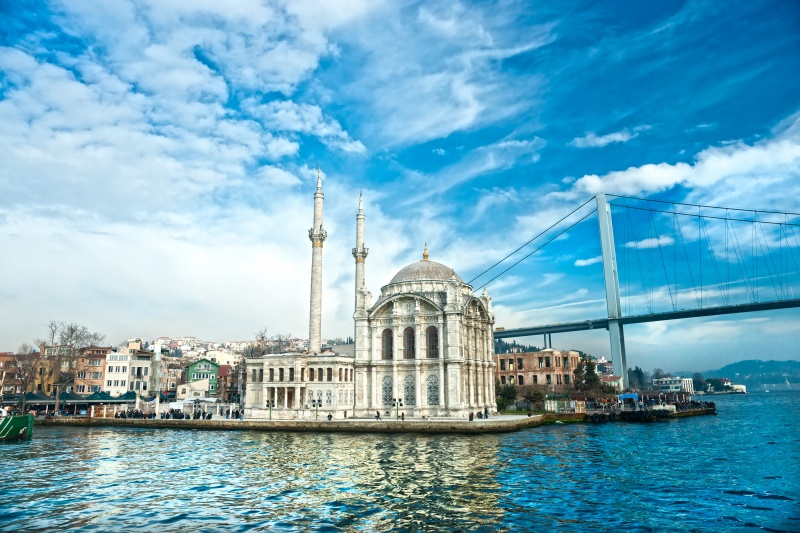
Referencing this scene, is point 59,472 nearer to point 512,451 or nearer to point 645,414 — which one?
point 512,451

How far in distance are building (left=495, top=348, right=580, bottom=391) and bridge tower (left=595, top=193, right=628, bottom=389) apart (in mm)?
5923

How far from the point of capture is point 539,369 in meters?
72.9

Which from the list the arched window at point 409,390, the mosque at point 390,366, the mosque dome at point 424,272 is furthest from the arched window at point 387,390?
the mosque dome at point 424,272

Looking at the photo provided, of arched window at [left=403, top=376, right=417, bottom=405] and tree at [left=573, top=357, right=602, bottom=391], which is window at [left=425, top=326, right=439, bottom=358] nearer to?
arched window at [left=403, top=376, right=417, bottom=405]

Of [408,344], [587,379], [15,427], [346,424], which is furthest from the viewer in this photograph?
[587,379]

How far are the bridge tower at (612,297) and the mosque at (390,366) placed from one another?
97.8 feet

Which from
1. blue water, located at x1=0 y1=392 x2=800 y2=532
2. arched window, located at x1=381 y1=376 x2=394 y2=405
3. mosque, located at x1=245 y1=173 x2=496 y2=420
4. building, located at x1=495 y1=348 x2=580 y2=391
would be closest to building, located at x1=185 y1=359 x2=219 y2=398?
mosque, located at x1=245 y1=173 x2=496 y2=420

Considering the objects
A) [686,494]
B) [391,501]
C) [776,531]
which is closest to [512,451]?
[686,494]

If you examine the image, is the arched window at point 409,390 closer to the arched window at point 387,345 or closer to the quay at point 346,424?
the arched window at point 387,345

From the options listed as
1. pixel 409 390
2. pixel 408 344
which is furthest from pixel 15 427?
pixel 408 344

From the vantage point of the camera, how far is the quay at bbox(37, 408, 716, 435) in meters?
39.7

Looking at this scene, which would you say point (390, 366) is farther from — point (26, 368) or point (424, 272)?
point (26, 368)

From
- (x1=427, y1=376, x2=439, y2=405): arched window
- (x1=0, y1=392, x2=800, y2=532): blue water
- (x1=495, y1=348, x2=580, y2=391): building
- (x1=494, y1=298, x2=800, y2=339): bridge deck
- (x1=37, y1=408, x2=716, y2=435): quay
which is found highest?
(x1=494, y1=298, x2=800, y2=339): bridge deck

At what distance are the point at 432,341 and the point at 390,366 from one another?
13.7ft
